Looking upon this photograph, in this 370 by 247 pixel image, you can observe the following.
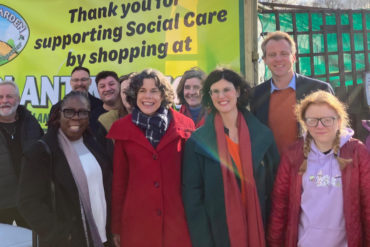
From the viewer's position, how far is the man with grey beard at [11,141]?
118 inches

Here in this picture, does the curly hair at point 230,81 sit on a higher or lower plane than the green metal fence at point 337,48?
lower

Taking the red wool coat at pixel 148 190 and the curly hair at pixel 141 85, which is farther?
the curly hair at pixel 141 85

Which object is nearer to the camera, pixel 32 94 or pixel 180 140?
pixel 180 140

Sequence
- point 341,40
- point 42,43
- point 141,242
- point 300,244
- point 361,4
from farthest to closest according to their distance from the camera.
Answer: point 361,4
point 341,40
point 42,43
point 141,242
point 300,244

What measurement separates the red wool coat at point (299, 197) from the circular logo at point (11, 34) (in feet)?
12.8

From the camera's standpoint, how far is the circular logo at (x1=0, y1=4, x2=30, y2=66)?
459cm

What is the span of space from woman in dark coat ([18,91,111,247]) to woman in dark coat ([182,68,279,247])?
0.60 m

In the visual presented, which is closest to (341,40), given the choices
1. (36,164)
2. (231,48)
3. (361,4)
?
(231,48)

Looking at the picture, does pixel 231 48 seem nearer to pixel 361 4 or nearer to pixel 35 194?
pixel 35 194

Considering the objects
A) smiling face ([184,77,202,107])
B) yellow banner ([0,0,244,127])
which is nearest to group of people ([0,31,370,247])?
smiling face ([184,77,202,107])

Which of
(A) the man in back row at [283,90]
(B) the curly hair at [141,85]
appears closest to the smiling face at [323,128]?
(A) the man in back row at [283,90]

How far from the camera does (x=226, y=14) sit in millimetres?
3658

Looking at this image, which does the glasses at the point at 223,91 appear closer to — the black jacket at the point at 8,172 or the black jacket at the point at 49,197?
the black jacket at the point at 49,197

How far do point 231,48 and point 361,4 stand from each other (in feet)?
84.2
